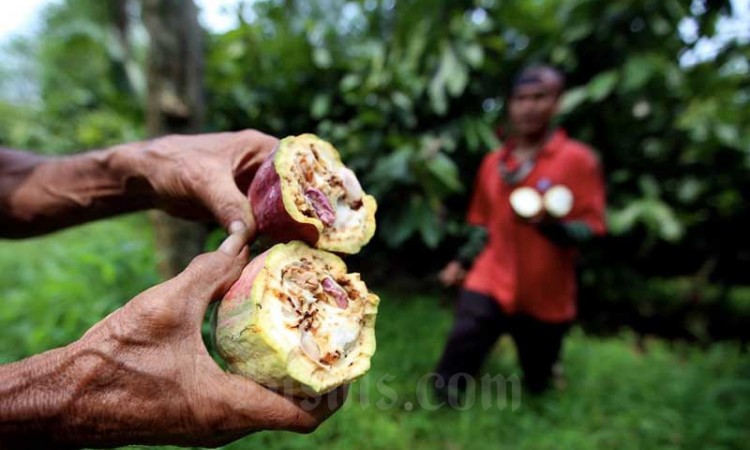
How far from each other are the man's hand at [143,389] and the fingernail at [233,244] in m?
0.07

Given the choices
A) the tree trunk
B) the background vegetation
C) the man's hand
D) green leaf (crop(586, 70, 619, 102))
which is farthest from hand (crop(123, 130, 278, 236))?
green leaf (crop(586, 70, 619, 102))

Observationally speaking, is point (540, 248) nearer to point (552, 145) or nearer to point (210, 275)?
point (552, 145)

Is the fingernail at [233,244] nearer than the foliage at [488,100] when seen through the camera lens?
Yes

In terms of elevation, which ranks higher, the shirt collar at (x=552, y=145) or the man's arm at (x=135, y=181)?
the man's arm at (x=135, y=181)

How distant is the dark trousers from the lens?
2.33 meters

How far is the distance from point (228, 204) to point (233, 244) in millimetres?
113

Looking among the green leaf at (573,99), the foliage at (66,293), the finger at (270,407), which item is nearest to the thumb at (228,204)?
the finger at (270,407)

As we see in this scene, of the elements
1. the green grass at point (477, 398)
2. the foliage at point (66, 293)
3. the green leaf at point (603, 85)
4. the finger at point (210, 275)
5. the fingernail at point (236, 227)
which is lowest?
the green grass at point (477, 398)

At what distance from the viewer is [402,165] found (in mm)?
2600

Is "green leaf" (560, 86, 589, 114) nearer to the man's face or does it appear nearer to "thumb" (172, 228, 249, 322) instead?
the man's face

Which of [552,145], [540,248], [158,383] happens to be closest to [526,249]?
[540,248]

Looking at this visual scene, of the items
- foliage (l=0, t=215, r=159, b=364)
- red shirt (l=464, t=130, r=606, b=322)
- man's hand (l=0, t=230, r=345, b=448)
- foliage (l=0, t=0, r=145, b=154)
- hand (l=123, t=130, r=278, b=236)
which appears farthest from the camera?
foliage (l=0, t=0, r=145, b=154)

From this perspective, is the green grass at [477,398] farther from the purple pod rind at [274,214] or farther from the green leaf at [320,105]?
the green leaf at [320,105]

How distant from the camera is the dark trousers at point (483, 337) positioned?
233 cm
